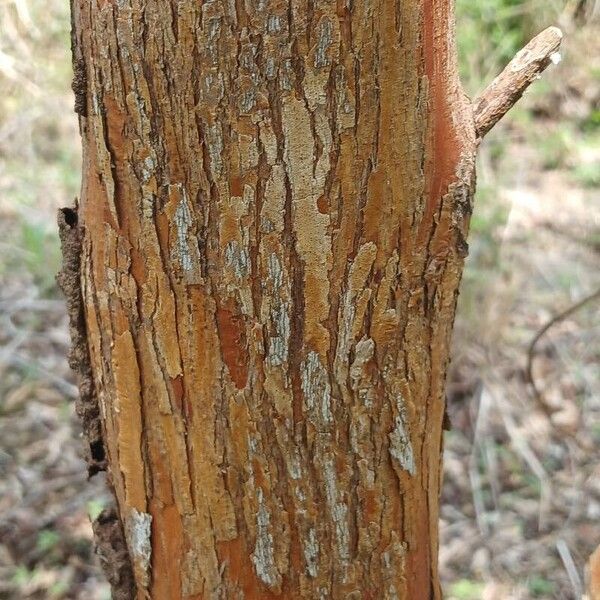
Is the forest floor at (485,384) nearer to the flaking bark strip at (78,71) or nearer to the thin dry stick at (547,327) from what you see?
the thin dry stick at (547,327)

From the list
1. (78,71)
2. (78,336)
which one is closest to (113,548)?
(78,336)

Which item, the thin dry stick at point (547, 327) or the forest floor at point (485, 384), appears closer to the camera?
the thin dry stick at point (547, 327)

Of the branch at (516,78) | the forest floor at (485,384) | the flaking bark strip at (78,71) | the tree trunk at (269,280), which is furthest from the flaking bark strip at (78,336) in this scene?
the forest floor at (485,384)

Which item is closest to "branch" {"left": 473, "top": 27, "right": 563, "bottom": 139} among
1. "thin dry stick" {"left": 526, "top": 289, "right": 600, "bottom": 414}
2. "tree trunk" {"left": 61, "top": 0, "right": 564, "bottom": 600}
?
"tree trunk" {"left": 61, "top": 0, "right": 564, "bottom": 600}

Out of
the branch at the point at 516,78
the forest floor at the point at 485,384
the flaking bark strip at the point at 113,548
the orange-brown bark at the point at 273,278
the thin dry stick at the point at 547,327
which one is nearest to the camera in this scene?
the orange-brown bark at the point at 273,278

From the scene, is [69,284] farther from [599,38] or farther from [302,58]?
[599,38]

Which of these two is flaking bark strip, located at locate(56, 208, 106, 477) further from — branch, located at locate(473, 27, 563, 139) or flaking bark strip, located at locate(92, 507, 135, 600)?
branch, located at locate(473, 27, 563, 139)

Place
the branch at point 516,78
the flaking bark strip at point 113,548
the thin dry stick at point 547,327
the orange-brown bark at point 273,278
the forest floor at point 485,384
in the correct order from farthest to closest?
the forest floor at point 485,384
the thin dry stick at point 547,327
the flaking bark strip at point 113,548
the branch at point 516,78
the orange-brown bark at point 273,278
